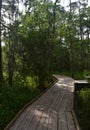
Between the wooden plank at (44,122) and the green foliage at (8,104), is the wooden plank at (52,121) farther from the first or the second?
the green foliage at (8,104)

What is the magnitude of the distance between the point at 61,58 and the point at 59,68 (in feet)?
5.71

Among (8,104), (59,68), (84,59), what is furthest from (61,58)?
(8,104)

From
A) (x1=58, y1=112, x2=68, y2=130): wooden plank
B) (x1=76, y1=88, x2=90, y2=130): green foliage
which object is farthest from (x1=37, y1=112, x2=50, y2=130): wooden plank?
(x1=76, y1=88, x2=90, y2=130): green foliage

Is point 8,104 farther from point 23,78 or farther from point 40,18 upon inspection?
point 40,18

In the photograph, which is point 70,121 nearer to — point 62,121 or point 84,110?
point 62,121

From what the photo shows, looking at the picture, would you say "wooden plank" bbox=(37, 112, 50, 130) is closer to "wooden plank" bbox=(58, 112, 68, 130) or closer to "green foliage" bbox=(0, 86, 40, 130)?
"wooden plank" bbox=(58, 112, 68, 130)

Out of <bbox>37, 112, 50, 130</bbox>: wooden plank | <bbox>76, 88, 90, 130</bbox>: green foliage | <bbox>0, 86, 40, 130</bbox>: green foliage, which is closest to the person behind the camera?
<bbox>37, 112, 50, 130</bbox>: wooden plank

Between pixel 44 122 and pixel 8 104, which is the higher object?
pixel 8 104

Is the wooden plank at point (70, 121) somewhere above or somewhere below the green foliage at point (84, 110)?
above

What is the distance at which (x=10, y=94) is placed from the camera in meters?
11.7

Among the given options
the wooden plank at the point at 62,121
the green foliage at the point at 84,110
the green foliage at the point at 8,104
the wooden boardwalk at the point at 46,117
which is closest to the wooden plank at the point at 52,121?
the wooden boardwalk at the point at 46,117

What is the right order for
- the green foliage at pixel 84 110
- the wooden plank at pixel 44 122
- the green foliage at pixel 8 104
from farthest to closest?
the green foliage at pixel 84 110 < the green foliage at pixel 8 104 < the wooden plank at pixel 44 122

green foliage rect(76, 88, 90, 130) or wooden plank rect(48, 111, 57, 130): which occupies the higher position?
wooden plank rect(48, 111, 57, 130)

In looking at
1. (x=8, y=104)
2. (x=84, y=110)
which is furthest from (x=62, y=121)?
(x=84, y=110)
